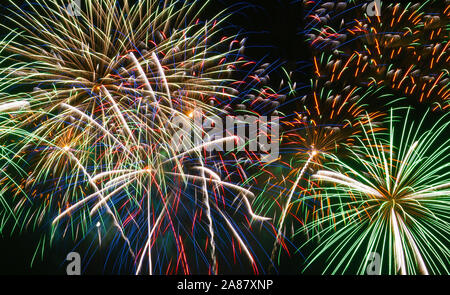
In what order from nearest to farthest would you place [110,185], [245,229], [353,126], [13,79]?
[13,79]
[110,185]
[353,126]
[245,229]

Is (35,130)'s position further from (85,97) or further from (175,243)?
(175,243)

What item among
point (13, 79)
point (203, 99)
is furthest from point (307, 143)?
point (13, 79)

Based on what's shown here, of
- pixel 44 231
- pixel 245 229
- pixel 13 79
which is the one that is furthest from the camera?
pixel 44 231

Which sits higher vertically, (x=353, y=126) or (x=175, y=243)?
(x=353, y=126)

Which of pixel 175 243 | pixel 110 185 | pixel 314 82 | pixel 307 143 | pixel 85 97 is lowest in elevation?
pixel 175 243

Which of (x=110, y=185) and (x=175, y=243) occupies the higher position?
(x=110, y=185)

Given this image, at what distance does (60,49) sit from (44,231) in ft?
20.0

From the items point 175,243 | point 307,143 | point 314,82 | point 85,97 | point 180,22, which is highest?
point 180,22

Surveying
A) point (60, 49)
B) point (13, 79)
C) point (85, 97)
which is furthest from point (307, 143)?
point (13, 79)

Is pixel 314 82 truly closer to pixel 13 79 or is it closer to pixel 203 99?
pixel 203 99

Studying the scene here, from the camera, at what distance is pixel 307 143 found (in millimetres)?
7016

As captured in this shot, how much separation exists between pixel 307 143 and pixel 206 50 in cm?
288

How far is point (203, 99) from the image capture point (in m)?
6.50

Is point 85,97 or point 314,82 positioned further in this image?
point 314,82
